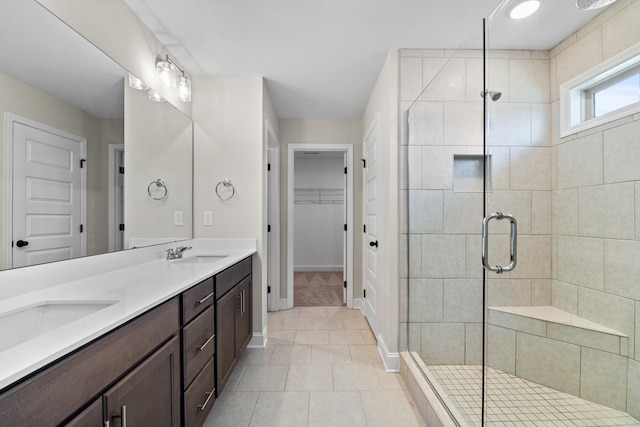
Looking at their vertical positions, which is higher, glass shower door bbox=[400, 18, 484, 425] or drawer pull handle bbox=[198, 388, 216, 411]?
glass shower door bbox=[400, 18, 484, 425]

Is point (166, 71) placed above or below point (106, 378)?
above

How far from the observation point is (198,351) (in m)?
1.36

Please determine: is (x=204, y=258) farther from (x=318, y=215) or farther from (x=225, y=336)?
(x=318, y=215)

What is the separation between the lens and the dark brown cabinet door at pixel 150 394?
810mm

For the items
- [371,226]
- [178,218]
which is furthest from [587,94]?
[178,218]

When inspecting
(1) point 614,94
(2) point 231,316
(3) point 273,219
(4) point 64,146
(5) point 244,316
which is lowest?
(5) point 244,316

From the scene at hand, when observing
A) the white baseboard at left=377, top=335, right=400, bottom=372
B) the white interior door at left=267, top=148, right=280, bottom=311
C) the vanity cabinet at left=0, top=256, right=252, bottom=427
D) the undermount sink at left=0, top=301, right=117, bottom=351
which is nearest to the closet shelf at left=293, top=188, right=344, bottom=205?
the white interior door at left=267, top=148, right=280, bottom=311

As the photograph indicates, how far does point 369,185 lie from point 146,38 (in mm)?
2191

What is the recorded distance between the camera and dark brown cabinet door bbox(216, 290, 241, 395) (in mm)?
1611

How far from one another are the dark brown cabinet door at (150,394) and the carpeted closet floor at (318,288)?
248 cm

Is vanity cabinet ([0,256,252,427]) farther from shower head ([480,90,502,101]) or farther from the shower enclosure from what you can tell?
shower head ([480,90,502,101])

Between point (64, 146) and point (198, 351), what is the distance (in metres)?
1.10

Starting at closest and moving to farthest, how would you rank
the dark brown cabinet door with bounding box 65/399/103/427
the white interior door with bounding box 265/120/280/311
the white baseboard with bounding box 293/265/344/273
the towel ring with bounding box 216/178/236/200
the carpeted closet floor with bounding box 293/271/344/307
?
the dark brown cabinet door with bounding box 65/399/103/427, the towel ring with bounding box 216/178/236/200, the white interior door with bounding box 265/120/280/311, the carpeted closet floor with bounding box 293/271/344/307, the white baseboard with bounding box 293/265/344/273

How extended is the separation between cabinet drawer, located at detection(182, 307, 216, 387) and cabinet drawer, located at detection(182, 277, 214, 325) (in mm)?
34
